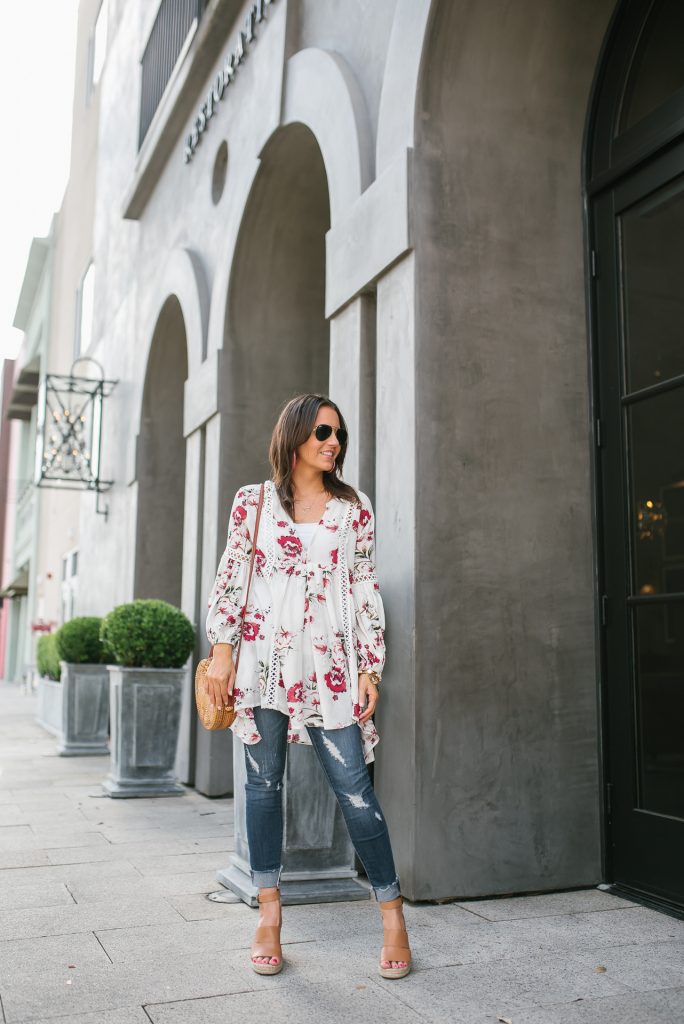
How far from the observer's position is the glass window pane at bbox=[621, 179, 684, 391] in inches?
177

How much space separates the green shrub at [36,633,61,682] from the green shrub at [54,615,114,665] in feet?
3.74

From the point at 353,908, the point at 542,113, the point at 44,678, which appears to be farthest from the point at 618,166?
the point at 44,678

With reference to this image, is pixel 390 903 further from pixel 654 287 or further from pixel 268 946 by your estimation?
pixel 654 287

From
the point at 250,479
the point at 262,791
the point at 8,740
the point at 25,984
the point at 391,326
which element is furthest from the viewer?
the point at 8,740

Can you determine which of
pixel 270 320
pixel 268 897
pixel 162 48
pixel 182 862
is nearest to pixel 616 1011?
pixel 268 897

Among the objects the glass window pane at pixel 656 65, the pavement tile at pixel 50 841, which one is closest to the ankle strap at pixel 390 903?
the pavement tile at pixel 50 841

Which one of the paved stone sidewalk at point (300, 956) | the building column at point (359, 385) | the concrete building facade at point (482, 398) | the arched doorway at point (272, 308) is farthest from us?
the arched doorway at point (272, 308)

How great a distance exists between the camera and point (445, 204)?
4.99 m

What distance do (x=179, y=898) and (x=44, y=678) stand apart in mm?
11029

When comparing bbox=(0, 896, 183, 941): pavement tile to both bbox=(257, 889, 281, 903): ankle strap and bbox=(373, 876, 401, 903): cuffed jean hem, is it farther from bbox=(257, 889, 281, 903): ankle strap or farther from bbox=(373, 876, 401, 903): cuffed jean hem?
bbox=(373, 876, 401, 903): cuffed jean hem

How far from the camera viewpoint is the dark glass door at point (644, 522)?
14.4 feet

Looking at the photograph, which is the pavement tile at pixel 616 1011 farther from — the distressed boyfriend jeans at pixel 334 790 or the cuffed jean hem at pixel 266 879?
the cuffed jean hem at pixel 266 879

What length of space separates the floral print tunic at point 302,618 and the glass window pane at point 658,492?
1.48m

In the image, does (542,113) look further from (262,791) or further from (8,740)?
(8,740)
